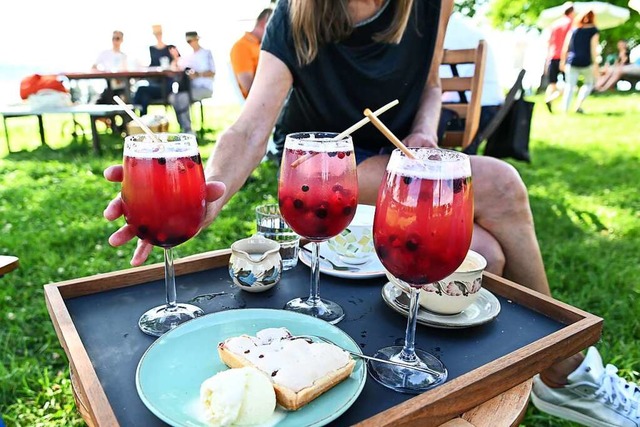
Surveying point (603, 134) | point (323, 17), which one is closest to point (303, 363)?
point (323, 17)

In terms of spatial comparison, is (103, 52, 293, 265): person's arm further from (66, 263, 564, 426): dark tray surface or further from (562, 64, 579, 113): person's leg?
(562, 64, 579, 113): person's leg

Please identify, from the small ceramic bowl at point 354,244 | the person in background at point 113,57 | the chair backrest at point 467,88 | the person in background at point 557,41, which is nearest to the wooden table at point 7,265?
the small ceramic bowl at point 354,244

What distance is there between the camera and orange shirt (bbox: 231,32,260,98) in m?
4.05

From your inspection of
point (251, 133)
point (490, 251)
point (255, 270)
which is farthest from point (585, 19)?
point (255, 270)

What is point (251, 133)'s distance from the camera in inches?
57.9

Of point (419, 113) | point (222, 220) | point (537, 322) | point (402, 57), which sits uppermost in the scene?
point (402, 57)

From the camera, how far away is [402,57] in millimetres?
1897

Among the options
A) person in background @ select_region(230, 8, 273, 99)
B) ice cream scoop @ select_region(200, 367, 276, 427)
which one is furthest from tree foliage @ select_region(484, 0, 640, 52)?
ice cream scoop @ select_region(200, 367, 276, 427)

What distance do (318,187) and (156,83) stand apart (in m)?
6.87

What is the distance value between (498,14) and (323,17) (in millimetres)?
20386

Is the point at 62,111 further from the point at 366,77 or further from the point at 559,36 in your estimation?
the point at 559,36

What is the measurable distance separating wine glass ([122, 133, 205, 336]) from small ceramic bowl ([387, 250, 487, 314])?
1.43 ft

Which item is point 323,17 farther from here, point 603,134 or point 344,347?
point 603,134

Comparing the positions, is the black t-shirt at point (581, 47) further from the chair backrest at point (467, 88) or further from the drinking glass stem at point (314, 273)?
the drinking glass stem at point (314, 273)
